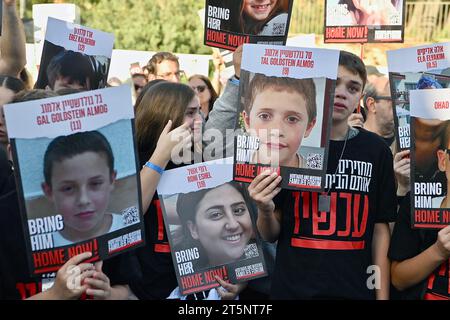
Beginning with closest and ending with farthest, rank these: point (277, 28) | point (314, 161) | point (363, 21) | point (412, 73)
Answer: point (314, 161)
point (412, 73)
point (277, 28)
point (363, 21)

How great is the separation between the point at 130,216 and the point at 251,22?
1.54m

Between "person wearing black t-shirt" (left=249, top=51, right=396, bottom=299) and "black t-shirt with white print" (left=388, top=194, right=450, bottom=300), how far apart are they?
7 centimetres

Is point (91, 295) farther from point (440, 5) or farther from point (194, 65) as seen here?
point (440, 5)

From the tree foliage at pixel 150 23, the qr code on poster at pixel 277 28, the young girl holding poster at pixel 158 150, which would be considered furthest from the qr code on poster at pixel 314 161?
the tree foliage at pixel 150 23

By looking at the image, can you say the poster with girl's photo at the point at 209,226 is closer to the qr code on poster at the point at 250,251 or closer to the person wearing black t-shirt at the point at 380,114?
the qr code on poster at the point at 250,251

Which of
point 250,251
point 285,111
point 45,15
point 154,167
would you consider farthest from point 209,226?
point 45,15

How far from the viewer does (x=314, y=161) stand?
3.98 meters

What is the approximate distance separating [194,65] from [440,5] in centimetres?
1067

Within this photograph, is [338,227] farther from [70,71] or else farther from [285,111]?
[70,71]

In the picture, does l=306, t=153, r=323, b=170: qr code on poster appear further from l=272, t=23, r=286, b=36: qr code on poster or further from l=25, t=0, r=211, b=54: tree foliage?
l=25, t=0, r=211, b=54: tree foliage

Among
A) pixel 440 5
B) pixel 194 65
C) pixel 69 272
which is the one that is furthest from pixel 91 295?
pixel 440 5

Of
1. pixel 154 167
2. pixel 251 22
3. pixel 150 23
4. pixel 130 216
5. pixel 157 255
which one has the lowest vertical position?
pixel 157 255

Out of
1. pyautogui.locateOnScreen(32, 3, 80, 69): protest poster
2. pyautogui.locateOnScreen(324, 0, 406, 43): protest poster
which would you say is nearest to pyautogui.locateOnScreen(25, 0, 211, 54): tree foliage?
pyautogui.locateOnScreen(32, 3, 80, 69): protest poster

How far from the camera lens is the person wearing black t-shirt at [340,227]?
4160 millimetres
